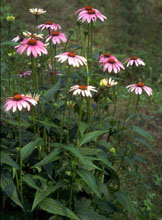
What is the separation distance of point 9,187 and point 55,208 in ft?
0.77

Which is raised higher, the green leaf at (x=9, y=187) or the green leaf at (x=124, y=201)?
the green leaf at (x=9, y=187)

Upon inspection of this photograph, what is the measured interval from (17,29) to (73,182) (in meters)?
3.66

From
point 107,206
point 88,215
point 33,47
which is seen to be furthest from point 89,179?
point 33,47

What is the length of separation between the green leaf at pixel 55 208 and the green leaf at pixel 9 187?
0.13 m

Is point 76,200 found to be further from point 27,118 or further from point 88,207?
point 27,118

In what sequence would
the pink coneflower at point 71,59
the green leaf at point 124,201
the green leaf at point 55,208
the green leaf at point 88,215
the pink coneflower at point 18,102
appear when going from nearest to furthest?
the pink coneflower at point 18,102 < the pink coneflower at point 71,59 < the green leaf at point 55,208 < the green leaf at point 88,215 < the green leaf at point 124,201

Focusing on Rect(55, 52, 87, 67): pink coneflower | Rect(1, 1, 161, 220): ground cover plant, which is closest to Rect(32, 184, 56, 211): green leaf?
Rect(1, 1, 161, 220): ground cover plant

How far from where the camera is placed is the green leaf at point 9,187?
1387mm

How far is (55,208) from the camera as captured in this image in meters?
1.48

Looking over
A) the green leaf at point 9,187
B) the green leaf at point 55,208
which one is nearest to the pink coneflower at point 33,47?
the green leaf at point 9,187

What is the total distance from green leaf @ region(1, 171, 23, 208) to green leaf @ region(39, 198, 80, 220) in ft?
0.43

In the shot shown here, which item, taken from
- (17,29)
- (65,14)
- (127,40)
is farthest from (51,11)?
(127,40)

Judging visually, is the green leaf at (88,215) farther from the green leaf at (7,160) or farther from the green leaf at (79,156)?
the green leaf at (7,160)

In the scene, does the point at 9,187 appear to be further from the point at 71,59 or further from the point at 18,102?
the point at 71,59
